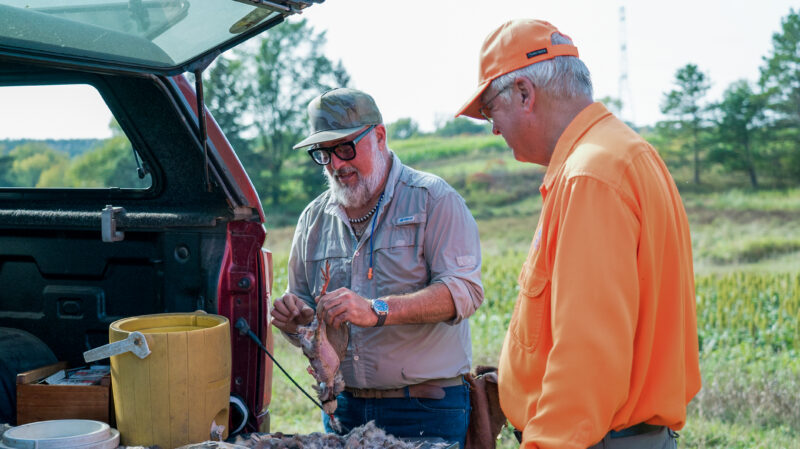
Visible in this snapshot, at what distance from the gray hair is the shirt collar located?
7cm

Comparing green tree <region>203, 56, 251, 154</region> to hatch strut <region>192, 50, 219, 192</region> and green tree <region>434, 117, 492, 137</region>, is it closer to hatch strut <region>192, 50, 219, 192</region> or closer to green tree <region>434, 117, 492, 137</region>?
green tree <region>434, 117, 492, 137</region>

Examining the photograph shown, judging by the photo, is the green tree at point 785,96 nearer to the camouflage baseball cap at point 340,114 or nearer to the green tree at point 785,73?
the green tree at point 785,73

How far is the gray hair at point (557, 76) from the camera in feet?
7.07

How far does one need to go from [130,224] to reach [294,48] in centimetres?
3583

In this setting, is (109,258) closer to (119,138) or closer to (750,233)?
(119,138)

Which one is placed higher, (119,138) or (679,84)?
(679,84)

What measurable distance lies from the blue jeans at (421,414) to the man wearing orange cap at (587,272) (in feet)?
3.27

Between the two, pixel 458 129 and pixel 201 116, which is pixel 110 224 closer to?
pixel 201 116

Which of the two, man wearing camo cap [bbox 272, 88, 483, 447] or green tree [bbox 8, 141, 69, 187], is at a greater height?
green tree [bbox 8, 141, 69, 187]

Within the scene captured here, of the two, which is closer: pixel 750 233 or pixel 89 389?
pixel 89 389

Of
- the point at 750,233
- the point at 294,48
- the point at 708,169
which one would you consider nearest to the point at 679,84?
the point at 708,169

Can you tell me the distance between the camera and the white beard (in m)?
3.28

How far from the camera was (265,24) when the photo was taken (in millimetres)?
2619

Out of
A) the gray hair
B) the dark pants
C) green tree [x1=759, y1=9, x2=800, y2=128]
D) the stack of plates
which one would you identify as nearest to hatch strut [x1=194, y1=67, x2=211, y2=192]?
the stack of plates
